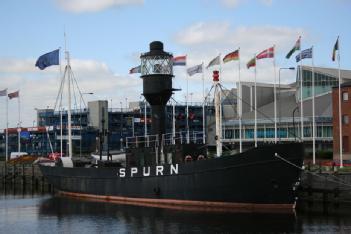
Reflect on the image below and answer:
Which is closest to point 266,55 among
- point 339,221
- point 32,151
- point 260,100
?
point 339,221

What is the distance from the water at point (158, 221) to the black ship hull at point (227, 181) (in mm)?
1164

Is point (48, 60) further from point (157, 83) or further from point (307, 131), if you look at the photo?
point (307, 131)

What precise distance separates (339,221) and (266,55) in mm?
19614

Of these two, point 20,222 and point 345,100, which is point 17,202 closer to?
point 20,222

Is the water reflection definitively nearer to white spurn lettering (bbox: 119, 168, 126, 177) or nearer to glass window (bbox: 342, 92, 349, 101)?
white spurn lettering (bbox: 119, 168, 126, 177)

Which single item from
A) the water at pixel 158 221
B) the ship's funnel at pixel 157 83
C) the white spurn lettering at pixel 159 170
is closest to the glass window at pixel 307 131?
the ship's funnel at pixel 157 83

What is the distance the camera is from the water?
92.8 feet

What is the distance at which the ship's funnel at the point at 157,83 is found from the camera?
41.8 m

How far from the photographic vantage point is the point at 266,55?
151 feet

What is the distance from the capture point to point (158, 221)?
103ft

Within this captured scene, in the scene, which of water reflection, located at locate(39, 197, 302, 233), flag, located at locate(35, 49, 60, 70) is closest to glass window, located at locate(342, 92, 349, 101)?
water reflection, located at locate(39, 197, 302, 233)

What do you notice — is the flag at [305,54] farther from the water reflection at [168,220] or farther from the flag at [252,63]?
the water reflection at [168,220]

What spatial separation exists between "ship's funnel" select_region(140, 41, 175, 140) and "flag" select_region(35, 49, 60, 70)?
10.7 metres

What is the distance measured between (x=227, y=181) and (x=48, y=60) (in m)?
23.4
